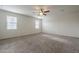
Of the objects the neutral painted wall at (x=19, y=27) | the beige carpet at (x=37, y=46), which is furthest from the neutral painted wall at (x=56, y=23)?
the neutral painted wall at (x=19, y=27)

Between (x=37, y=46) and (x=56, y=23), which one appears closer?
(x=37, y=46)

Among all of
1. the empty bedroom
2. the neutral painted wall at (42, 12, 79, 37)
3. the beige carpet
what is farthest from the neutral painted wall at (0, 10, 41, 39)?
the neutral painted wall at (42, 12, 79, 37)

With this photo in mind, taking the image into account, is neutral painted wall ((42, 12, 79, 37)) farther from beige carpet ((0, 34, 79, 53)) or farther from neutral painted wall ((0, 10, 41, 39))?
neutral painted wall ((0, 10, 41, 39))

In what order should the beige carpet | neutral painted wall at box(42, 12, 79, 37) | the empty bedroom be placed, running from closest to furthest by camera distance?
the beige carpet → the empty bedroom → neutral painted wall at box(42, 12, 79, 37)

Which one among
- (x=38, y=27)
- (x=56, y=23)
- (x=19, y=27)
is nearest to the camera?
(x=19, y=27)

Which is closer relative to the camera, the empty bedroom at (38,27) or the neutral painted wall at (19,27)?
the empty bedroom at (38,27)

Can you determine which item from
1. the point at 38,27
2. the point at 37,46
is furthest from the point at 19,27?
the point at 37,46

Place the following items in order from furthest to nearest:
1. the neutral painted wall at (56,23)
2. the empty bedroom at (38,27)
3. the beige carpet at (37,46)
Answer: the neutral painted wall at (56,23) < the empty bedroom at (38,27) < the beige carpet at (37,46)

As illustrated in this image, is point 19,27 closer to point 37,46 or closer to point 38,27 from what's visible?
point 38,27

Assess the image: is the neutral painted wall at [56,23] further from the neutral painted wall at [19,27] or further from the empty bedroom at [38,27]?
the neutral painted wall at [19,27]

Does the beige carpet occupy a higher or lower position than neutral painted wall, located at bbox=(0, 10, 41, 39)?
lower

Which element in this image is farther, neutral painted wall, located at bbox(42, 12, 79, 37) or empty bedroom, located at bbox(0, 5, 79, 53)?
neutral painted wall, located at bbox(42, 12, 79, 37)
